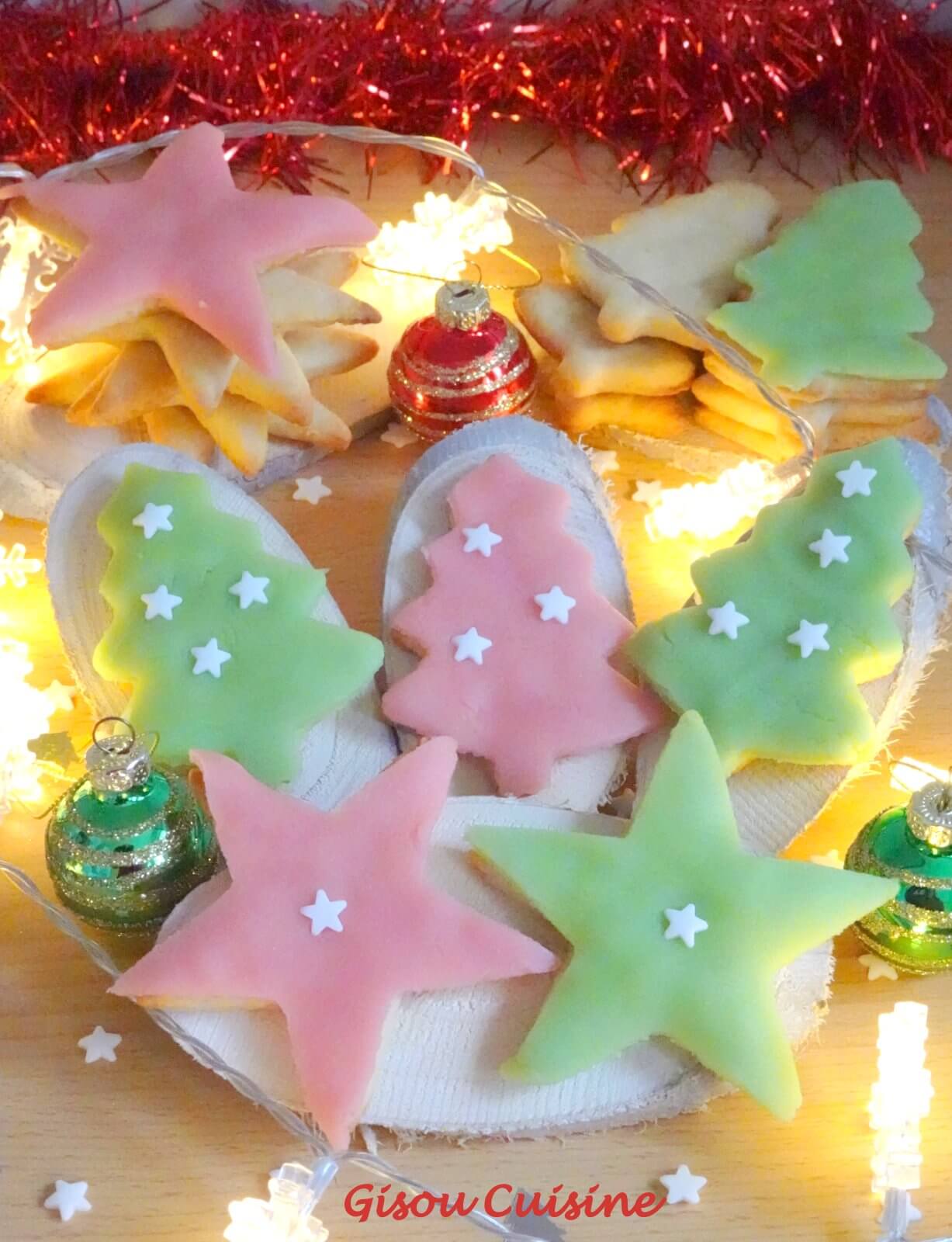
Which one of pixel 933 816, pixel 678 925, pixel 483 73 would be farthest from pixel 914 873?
pixel 483 73

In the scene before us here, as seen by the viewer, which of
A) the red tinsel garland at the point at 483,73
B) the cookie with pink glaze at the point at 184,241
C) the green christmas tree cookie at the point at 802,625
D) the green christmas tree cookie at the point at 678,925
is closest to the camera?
the green christmas tree cookie at the point at 678,925

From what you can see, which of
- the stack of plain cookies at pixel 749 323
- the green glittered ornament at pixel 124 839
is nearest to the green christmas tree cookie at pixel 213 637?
the green glittered ornament at pixel 124 839

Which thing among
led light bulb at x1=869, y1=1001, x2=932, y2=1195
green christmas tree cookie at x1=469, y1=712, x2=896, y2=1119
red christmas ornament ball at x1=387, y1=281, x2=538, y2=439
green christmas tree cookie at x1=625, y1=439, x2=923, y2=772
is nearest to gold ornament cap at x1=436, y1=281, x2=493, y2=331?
red christmas ornament ball at x1=387, y1=281, x2=538, y2=439

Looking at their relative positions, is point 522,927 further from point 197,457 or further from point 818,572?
point 197,457

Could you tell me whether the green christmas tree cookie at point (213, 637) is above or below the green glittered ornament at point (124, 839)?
above

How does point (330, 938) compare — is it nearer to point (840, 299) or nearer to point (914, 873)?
point (914, 873)

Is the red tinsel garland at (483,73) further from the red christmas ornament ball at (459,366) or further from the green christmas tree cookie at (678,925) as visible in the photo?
the green christmas tree cookie at (678,925)

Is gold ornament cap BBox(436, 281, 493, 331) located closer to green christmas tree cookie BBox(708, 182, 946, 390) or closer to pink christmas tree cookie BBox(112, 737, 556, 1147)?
green christmas tree cookie BBox(708, 182, 946, 390)
